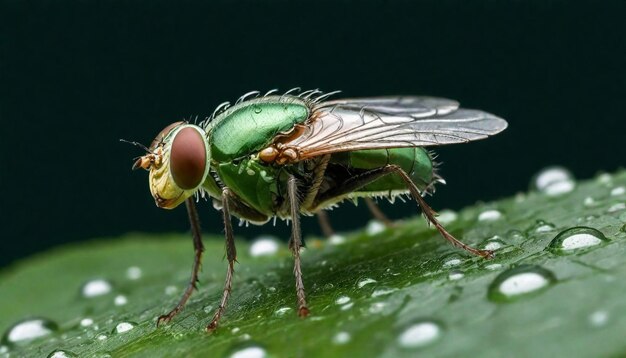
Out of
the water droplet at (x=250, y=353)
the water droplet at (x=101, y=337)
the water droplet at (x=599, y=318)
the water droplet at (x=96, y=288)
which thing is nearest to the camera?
the water droplet at (x=599, y=318)

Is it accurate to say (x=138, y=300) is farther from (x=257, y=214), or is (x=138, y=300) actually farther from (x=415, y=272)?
(x=415, y=272)

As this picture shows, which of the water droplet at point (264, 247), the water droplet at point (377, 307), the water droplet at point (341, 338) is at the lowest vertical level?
the water droplet at point (264, 247)

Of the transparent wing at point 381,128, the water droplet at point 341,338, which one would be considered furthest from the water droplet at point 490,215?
the water droplet at point 341,338

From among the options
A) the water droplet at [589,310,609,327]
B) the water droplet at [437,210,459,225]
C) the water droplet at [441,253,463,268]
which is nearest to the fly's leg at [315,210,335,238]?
the water droplet at [437,210,459,225]

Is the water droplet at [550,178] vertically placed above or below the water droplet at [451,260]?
below

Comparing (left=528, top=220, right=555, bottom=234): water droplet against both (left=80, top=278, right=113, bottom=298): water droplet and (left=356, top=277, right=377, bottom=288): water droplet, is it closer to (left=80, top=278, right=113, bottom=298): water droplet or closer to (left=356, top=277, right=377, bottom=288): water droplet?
(left=356, top=277, right=377, bottom=288): water droplet

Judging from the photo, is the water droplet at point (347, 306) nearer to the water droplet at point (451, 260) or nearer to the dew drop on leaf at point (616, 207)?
the water droplet at point (451, 260)
